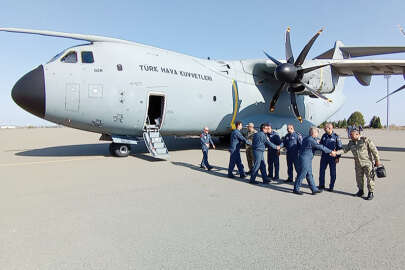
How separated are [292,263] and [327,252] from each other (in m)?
0.51

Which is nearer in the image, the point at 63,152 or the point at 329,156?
the point at 329,156

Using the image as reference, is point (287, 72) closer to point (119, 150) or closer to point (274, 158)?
point (274, 158)

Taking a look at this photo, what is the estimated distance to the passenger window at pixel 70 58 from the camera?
8.33m

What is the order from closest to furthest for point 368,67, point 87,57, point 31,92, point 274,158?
1. point 274,158
2. point 31,92
3. point 87,57
4. point 368,67

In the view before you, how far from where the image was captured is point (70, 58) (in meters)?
8.40

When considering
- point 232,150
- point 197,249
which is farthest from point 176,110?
point 197,249

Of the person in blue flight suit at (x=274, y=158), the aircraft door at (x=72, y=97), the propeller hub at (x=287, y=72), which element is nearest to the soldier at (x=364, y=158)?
the person in blue flight suit at (x=274, y=158)

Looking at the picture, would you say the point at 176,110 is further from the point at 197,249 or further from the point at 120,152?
the point at 197,249

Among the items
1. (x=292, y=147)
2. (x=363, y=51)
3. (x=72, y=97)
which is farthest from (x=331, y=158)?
(x=363, y=51)

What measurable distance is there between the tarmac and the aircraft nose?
8.30 ft

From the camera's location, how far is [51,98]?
7.87 meters

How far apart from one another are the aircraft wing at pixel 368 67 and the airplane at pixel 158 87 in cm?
4

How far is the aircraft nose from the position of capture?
7.76 m

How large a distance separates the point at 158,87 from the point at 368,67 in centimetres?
938
